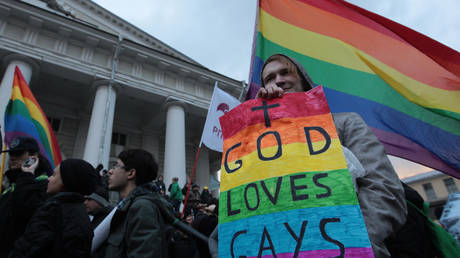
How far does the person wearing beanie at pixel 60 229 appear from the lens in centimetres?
173

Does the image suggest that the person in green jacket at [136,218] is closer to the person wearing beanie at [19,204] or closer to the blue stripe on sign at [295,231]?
the person wearing beanie at [19,204]

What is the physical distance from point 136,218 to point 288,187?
1.39 m

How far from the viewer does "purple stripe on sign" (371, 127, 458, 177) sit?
2.39 m

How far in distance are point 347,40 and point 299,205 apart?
2822 mm

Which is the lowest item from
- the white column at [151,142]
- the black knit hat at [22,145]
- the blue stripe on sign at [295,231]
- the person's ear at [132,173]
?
the blue stripe on sign at [295,231]

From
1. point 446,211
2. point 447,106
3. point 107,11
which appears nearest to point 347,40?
point 447,106

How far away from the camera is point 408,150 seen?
2482 mm

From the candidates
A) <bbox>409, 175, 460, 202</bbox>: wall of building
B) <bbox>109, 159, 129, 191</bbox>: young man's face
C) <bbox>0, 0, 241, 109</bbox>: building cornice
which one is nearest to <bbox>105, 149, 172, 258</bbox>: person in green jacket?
<bbox>109, 159, 129, 191</bbox>: young man's face

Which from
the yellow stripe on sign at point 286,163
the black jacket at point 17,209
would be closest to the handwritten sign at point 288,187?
the yellow stripe on sign at point 286,163

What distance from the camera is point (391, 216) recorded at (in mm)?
874

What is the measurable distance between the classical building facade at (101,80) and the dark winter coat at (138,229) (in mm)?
9323

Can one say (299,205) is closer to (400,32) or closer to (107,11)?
(400,32)

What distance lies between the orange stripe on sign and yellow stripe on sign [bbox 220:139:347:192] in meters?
0.03

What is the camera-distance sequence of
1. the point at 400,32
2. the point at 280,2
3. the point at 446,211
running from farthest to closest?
1. the point at 280,2
2. the point at 400,32
3. the point at 446,211
